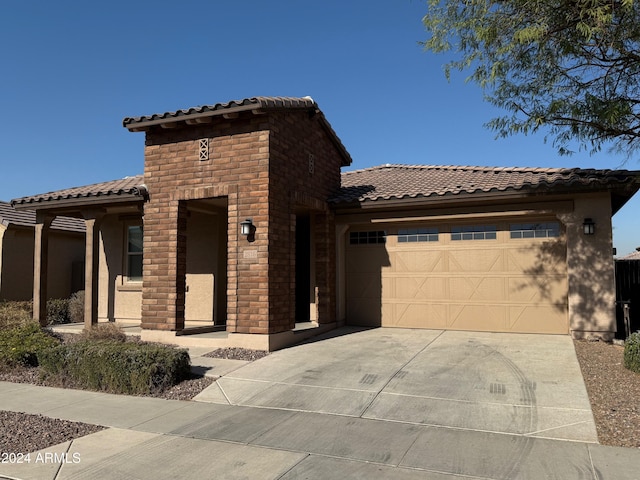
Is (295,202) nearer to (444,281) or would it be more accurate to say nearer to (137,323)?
(444,281)

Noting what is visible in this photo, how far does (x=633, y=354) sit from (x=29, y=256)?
1800 cm

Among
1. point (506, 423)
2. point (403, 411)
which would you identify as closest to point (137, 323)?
point (403, 411)

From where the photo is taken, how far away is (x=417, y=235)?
12328mm

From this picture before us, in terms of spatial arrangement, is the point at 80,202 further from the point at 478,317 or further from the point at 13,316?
the point at 478,317

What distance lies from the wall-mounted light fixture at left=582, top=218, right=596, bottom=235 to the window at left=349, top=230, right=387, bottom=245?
184 inches

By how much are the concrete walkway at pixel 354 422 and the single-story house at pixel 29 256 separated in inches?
390

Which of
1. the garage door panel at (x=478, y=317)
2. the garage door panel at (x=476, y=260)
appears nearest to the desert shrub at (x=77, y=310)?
the garage door panel at (x=478, y=317)

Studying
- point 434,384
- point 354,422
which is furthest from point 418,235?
point 354,422

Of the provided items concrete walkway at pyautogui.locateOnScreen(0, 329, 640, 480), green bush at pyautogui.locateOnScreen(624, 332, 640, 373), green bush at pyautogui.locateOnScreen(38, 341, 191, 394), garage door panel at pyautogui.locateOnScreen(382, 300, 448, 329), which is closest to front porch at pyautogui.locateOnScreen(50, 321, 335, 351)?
concrete walkway at pyautogui.locateOnScreen(0, 329, 640, 480)

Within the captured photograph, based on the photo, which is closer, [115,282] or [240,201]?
Answer: [240,201]

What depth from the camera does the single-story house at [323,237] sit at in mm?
10031

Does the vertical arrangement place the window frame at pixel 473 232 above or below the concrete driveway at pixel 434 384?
above

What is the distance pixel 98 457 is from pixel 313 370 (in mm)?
4005

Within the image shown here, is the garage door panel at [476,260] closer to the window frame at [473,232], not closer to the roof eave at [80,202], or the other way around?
the window frame at [473,232]
